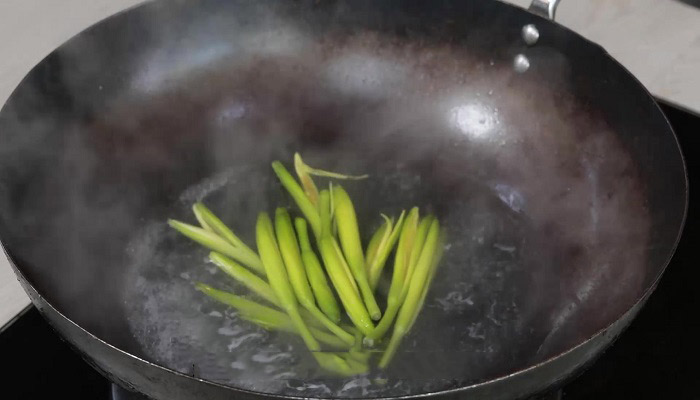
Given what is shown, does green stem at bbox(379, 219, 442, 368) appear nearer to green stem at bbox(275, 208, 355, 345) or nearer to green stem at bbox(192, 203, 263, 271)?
green stem at bbox(275, 208, 355, 345)

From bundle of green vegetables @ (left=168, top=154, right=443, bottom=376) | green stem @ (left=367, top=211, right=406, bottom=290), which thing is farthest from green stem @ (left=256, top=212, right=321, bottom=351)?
green stem @ (left=367, top=211, right=406, bottom=290)

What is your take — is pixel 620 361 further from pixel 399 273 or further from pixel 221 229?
pixel 221 229

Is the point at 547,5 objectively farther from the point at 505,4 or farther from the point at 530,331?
the point at 530,331

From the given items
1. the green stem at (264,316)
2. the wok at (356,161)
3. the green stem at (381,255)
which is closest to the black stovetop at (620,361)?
the wok at (356,161)

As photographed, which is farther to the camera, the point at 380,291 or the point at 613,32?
the point at 613,32

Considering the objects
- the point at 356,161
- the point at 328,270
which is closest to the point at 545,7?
the point at 356,161
